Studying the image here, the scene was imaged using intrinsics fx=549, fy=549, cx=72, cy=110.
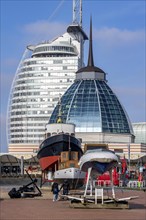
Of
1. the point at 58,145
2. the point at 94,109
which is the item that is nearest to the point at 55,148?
the point at 58,145

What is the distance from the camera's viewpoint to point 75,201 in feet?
94.7

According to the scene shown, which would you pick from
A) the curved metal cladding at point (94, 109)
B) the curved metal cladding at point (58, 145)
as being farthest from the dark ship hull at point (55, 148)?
the curved metal cladding at point (94, 109)

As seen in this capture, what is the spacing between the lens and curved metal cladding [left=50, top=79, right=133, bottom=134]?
488ft

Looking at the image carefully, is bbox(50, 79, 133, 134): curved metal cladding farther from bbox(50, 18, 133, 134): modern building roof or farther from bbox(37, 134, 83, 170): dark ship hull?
bbox(37, 134, 83, 170): dark ship hull

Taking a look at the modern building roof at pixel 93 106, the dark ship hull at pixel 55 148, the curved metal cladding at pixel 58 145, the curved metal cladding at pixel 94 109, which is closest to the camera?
the dark ship hull at pixel 55 148

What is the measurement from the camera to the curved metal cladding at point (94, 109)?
149m

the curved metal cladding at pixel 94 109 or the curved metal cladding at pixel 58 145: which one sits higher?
the curved metal cladding at pixel 94 109

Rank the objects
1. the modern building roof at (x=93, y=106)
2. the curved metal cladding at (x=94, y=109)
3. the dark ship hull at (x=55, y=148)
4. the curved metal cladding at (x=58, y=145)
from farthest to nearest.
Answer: the modern building roof at (x=93, y=106) → the curved metal cladding at (x=94, y=109) → the curved metal cladding at (x=58, y=145) → the dark ship hull at (x=55, y=148)

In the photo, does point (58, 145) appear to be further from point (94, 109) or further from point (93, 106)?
point (93, 106)

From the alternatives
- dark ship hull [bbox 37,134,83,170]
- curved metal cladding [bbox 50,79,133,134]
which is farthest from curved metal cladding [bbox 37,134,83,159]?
curved metal cladding [bbox 50,79,133,134]

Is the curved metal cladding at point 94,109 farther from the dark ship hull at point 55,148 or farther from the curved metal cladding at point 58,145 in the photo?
the dark ship hull at point 55,148

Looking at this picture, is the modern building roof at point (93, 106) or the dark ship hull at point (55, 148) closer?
the dark ship hull at point (55, 148)

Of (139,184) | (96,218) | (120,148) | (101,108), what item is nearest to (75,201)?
(96,218)

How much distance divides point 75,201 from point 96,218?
6595 mm
